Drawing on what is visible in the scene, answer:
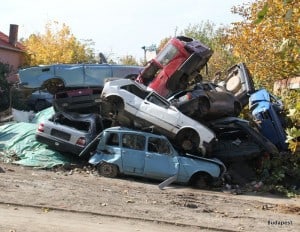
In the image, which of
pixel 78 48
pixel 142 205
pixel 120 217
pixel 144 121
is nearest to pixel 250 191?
pixel 144 121

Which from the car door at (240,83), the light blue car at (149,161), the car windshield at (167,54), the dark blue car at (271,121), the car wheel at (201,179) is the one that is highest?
the car windshield at (167,54)

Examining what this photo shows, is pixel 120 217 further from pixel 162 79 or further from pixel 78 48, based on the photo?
pixel 78 48

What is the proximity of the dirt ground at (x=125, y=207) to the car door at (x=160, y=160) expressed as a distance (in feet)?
1.13

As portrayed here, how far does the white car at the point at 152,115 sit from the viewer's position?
48.1 ft

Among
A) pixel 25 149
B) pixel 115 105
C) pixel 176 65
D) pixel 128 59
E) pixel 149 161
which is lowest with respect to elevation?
pixel 25 149

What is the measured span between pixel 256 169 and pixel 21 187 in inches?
277

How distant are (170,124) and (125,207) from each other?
529 cm

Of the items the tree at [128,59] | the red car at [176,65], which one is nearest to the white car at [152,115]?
the red car at [176,65]

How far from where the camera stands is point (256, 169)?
1526cm

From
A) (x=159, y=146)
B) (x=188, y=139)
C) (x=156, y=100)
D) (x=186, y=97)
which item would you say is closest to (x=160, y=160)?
(x=159, y=146)

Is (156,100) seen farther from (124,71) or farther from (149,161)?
(124,71)

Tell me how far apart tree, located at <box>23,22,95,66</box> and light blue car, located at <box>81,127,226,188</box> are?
38012mm

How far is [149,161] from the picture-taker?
555 inches

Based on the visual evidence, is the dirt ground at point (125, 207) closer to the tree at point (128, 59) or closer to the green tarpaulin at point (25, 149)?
the green tarpaulin at point (25, 149)
